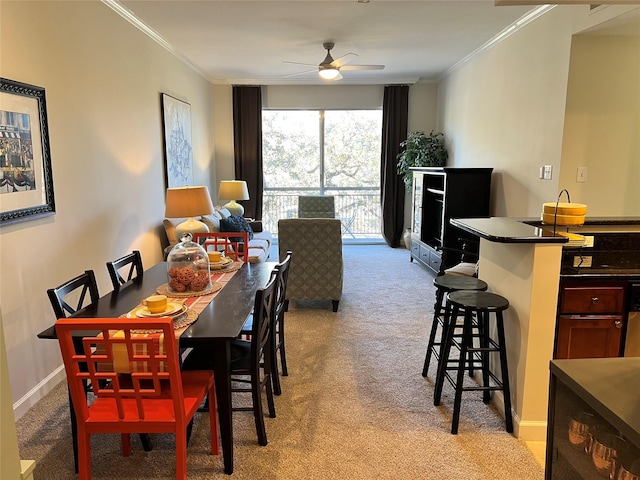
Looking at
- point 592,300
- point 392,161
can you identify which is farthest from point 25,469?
point 392,161

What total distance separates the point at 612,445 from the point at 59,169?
3.21 metres

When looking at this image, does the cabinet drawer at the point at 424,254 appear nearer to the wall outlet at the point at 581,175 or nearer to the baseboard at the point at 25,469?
the wall outlet at the point at 581,175

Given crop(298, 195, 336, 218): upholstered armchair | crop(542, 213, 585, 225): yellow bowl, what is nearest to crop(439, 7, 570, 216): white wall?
crop(542, 213, 585, 225): yellow bowl

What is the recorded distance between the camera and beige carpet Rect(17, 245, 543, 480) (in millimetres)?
2086

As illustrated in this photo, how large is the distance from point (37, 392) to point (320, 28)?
3801mm

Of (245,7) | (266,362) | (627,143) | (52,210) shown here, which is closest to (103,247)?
(52,210)

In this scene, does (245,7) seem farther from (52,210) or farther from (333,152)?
(333,152)

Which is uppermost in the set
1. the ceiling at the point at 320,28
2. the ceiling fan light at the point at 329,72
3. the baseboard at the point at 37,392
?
the ceiling at the point at 320,28

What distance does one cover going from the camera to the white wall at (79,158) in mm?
2531

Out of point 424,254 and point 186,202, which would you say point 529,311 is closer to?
point 186,202

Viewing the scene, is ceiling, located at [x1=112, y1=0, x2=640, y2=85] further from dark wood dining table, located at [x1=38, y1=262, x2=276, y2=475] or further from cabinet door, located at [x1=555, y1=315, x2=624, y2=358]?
dark wood dining table, located at [x1=38, y1=262, x2=276, y2=475]

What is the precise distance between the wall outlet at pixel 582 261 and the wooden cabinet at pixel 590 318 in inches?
7.3

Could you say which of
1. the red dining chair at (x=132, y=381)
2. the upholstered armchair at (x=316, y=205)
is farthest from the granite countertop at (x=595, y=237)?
the upholstered armchair at (x=316, y=205)

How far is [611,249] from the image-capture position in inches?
102
